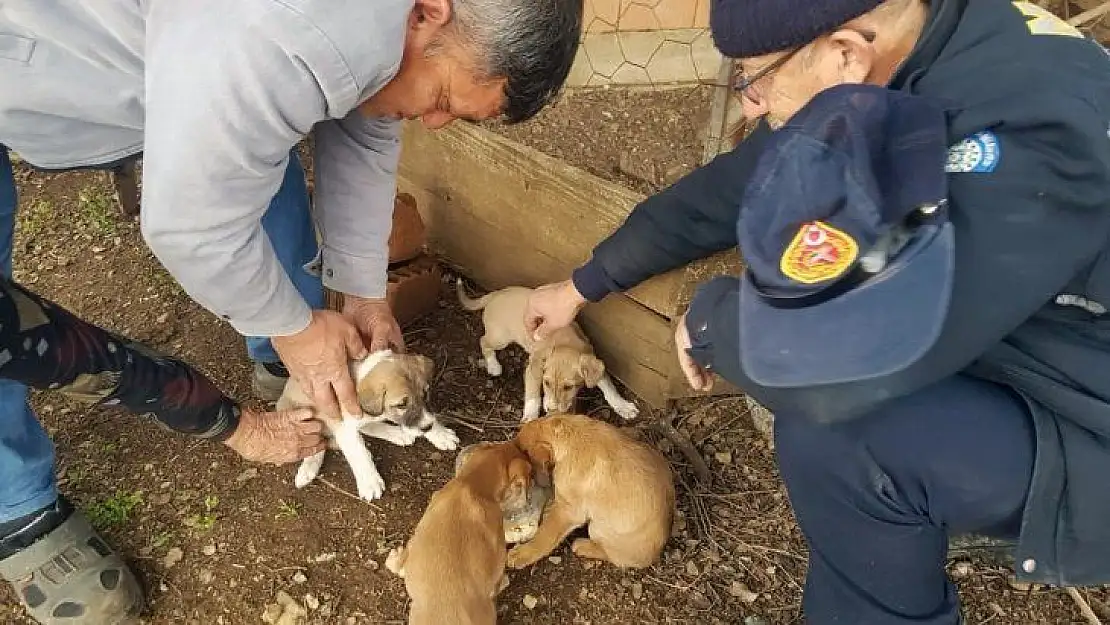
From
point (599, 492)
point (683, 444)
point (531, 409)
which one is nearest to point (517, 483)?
point (599, 492)

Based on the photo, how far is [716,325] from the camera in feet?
6.02

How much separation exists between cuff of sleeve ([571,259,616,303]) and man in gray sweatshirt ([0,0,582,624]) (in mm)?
676

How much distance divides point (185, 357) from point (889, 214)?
255cm

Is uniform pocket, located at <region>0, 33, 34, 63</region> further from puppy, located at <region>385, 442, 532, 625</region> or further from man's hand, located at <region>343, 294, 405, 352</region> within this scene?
puppy, located at <region>385, 442, 532, 625</region>

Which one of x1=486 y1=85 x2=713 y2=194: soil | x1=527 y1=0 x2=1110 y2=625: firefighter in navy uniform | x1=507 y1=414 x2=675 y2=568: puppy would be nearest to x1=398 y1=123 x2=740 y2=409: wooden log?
x1=486 y1=85 x2=713 y2=194: soil

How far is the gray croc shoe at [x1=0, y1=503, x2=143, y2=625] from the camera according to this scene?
2355 mm

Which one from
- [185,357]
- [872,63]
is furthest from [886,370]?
[185,357]

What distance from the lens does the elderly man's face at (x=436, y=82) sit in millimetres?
1597

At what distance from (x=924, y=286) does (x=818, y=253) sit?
0.17m

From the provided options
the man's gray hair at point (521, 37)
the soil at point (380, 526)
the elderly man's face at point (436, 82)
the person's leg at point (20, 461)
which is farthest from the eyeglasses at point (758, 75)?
the person's leg at point (20, 461)

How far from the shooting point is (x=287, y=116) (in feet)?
5.23

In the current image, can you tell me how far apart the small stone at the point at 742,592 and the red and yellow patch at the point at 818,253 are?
127 cm

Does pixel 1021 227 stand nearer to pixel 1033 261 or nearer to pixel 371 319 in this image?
pixel 1033 261

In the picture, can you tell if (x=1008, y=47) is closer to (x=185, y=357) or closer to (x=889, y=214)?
(x=889, y=214)
